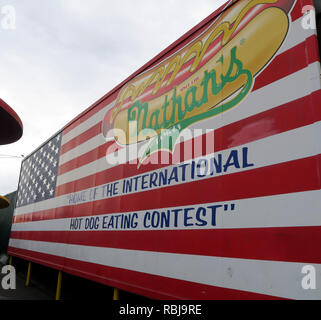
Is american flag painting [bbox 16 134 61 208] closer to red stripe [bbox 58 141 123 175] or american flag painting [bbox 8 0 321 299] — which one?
red stripe [bbox 58 141 123 175]

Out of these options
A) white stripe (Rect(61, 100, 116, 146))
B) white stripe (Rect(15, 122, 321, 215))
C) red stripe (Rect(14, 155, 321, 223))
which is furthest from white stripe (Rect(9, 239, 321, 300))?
white stripe (Rect(61, 100, 116, 146))

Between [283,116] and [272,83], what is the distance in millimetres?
225

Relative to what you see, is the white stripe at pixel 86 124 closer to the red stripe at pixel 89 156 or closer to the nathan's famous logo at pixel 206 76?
the red stripe at pixel 89 156

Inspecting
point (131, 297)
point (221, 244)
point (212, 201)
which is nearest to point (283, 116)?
point (212, 201)

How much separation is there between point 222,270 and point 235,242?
19cm

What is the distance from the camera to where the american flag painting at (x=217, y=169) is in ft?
4.64

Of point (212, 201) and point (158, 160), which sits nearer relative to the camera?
point (212, 201)

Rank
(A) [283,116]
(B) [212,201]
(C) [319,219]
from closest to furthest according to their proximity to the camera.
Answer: (C) [319,219] → (A) [283,116] → (B) [212,201]

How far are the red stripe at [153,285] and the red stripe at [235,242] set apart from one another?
0.19 metres

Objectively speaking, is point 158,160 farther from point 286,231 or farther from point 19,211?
point 19,211

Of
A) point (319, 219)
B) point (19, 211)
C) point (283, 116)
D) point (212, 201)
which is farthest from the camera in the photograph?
point (19, 211)

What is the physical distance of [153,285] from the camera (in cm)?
209

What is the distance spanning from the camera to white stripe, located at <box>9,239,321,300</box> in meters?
1.33

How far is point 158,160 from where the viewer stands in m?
2.33
